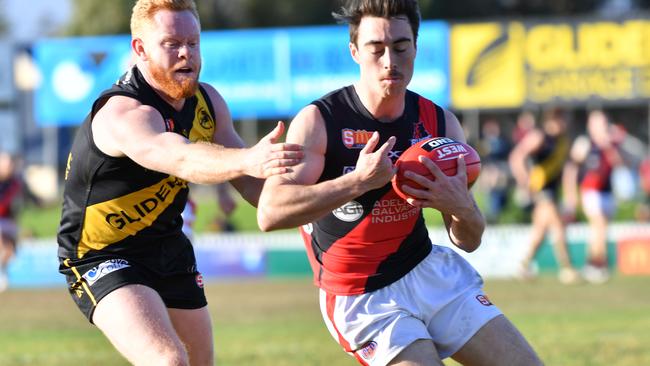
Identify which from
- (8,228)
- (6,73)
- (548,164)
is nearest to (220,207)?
(548,164)

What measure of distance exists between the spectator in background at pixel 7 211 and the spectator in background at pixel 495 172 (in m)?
8.97

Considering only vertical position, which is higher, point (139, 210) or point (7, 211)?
point (139, 210)

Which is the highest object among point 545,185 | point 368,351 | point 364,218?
point 364,218

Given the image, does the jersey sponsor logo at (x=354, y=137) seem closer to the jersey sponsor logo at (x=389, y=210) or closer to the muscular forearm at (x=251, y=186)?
the jersey sponsor logo at (x=389, y=210)

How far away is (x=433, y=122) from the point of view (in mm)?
5426

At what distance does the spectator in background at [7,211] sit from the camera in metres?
19.0

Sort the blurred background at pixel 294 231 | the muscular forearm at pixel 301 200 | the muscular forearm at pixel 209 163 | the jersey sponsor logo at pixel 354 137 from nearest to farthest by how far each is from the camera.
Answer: the muscular forearm at pixel 209 163 → the muscular forearm at pixel 301 200 → the jersey sponsor logo at pixel 354 137 → the blurred background at pixel 294 231

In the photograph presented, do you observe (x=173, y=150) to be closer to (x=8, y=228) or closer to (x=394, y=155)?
(x=394, y=155)

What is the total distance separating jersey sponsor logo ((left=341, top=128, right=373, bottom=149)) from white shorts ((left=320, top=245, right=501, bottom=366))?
0.68 metres

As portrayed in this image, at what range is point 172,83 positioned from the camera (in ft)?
17.2

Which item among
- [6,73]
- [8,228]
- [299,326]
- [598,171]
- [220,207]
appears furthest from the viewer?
[6,73]

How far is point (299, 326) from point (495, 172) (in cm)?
1057

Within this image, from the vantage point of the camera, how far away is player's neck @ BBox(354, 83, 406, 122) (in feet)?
17.0

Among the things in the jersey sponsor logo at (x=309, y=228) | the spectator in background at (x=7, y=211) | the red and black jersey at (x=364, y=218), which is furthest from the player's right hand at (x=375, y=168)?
the spectator in background at (x=7, y=211)
